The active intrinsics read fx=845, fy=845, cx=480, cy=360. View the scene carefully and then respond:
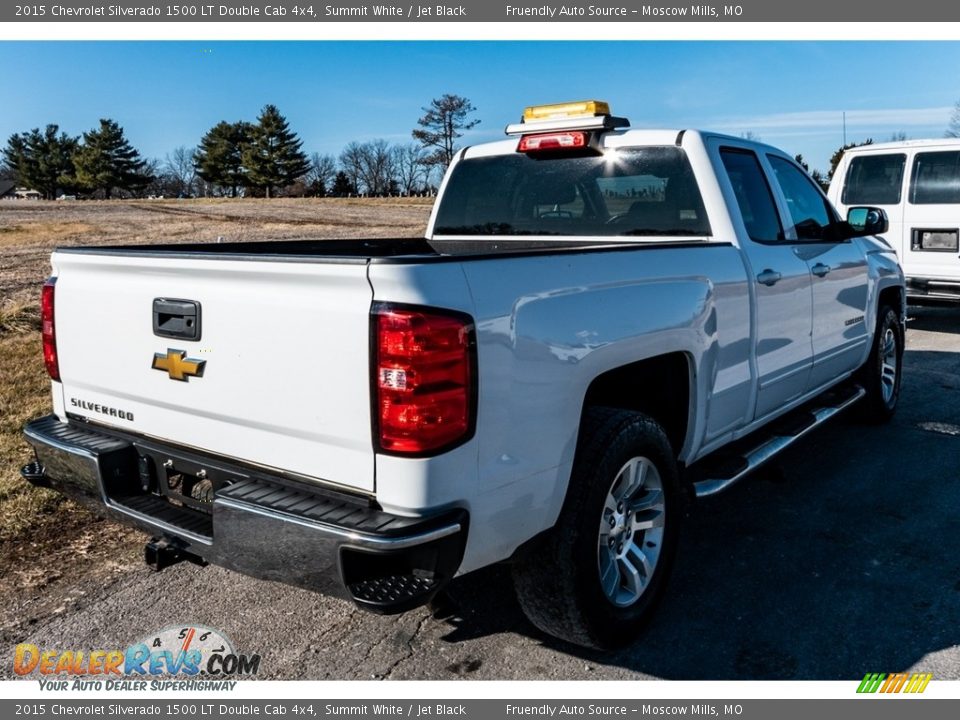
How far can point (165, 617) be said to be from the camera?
337cm

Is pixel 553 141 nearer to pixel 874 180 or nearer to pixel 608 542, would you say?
pixel 608 542

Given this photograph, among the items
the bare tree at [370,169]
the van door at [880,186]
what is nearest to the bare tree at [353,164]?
the bare tree at [370,169]

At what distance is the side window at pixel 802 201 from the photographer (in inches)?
188

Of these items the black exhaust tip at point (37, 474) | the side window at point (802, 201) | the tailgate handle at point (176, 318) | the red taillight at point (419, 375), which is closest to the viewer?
the red taillight at point (419, 375)

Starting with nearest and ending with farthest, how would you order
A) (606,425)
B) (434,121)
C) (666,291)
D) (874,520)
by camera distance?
(606,425) < (666,291) < (874,520) < (434,121)

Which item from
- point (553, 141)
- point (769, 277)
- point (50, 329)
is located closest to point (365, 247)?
point (553, 141)

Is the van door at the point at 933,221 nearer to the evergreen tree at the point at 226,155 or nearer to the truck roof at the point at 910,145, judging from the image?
the truck roof at the point at 910,145

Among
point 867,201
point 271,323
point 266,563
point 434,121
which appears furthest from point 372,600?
point 434,121

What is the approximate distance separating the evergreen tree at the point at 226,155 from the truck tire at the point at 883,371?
90.9m

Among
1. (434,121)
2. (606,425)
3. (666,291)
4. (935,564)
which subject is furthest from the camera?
(434,121)

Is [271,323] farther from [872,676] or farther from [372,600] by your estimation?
[872,676]

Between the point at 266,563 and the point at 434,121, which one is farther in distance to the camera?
the point at 434,121

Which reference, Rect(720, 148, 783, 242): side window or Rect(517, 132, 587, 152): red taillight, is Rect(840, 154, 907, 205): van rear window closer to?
Rect(720, 148, 783, 242): side window

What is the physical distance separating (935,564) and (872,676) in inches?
43.4
